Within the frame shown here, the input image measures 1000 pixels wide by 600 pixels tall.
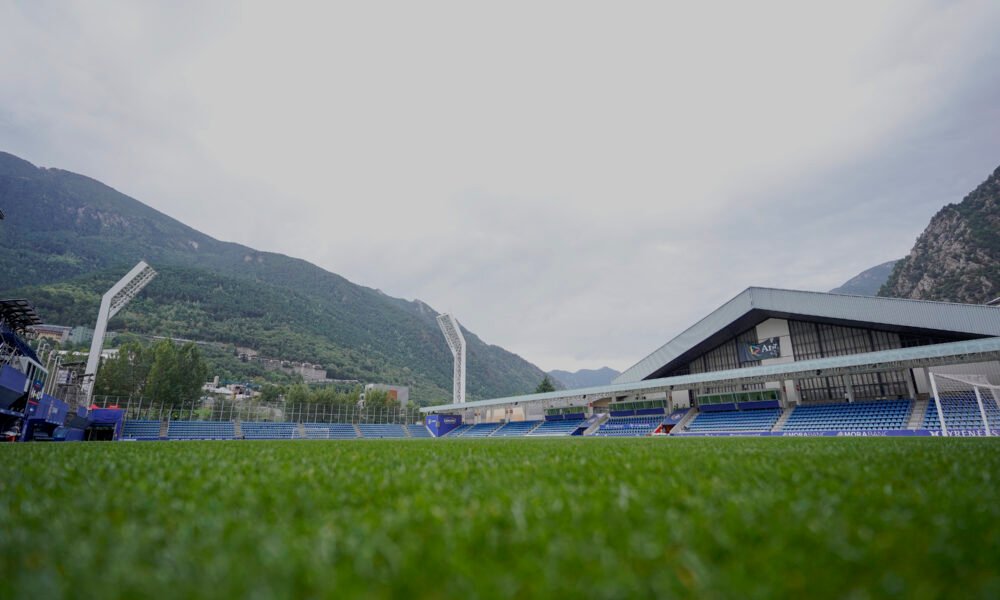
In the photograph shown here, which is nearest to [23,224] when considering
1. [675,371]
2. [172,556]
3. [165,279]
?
[165,279]

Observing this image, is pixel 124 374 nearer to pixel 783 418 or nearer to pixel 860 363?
pixel 783 418

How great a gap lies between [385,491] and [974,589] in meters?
3.11

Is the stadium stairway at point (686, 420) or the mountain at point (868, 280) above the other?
the mountain at point (868, 280)

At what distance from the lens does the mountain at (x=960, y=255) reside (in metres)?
55.7

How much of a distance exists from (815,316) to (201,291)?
136m

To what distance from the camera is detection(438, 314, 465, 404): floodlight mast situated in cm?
6069

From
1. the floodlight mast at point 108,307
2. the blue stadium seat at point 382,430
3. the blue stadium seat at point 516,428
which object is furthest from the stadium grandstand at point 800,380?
the blue stadium seat at point 382,430

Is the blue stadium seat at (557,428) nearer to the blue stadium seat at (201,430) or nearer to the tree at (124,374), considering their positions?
the blue stadium seat at (201,430)

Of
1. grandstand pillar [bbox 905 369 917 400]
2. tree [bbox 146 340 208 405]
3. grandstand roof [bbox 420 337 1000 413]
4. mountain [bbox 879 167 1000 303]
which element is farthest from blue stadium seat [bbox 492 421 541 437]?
mountain [bbox 879 167 1000 303]

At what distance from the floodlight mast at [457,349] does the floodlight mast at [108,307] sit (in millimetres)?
33142

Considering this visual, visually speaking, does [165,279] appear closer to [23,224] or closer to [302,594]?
[23,224]

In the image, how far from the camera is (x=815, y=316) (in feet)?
103

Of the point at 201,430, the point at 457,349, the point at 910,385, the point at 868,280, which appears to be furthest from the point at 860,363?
the point at 868,280

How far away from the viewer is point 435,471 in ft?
14.7
